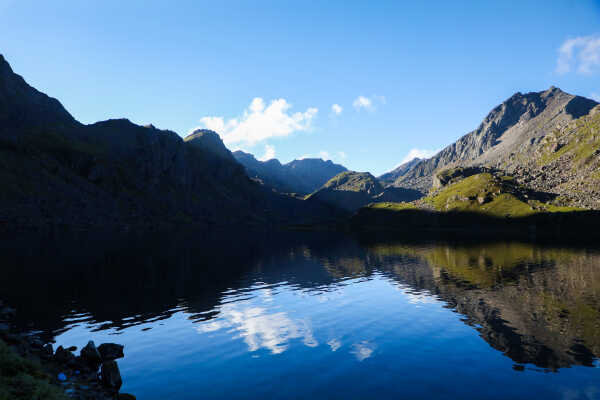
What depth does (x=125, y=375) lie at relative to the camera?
85.6 ft

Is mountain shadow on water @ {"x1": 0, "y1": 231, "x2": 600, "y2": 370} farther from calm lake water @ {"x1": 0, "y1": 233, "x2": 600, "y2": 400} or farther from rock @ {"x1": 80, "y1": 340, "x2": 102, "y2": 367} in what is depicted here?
rock @ {"x1": 80, "y1": 340, "x2": 102, "y2": 367}

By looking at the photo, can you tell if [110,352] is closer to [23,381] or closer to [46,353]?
[46,353]

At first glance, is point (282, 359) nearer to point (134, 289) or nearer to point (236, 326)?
point (236, 326)

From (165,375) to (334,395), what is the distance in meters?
13.5

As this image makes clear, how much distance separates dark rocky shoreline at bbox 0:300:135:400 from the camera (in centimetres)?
1833

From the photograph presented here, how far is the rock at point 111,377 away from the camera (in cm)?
2311

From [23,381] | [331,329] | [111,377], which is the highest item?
[23,381]

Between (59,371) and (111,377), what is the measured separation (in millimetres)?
3927

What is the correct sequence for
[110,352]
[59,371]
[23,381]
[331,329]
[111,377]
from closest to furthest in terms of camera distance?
[23,381] < [111,377] < [59,371] < [110,352] < [331,329]

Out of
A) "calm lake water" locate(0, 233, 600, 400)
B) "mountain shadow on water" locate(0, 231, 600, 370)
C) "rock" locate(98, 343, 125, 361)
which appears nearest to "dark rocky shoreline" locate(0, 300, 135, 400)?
"rock" locate(98, 343, 125, 361)

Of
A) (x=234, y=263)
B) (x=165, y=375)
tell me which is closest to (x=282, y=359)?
(x=165, y=375)

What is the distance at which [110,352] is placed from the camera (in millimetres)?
28531

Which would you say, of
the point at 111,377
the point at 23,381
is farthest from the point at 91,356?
the point at 23,381

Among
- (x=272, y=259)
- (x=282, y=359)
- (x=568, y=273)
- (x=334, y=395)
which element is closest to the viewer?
(x=334, y=395)
